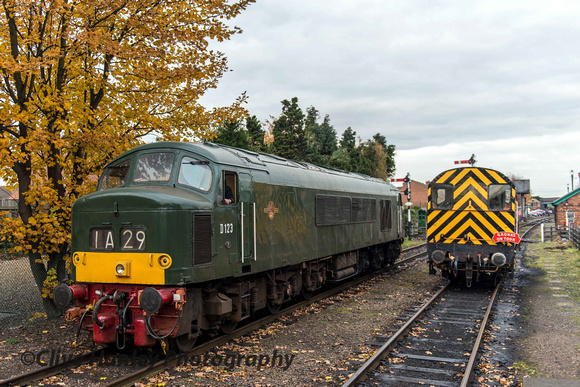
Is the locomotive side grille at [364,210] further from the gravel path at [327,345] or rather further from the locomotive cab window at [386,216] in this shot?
the gravel path at [327,345]

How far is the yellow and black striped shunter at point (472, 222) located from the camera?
13523mm

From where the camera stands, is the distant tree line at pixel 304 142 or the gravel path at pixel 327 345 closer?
the gravel path at pixel 327 345

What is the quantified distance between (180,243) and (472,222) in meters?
9.23

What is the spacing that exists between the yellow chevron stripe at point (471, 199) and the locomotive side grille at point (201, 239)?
340 inches

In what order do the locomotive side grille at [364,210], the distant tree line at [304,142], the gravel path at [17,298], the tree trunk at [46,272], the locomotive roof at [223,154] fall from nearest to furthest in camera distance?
the locomotive roof at [223,154]
the tree trunk at [46,272]
the gravel path at [17,298]
the locomotive side grille at [364,210]
the distant tree line at [304,142]

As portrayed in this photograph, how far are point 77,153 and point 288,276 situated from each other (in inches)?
202

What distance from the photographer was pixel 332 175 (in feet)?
45.9

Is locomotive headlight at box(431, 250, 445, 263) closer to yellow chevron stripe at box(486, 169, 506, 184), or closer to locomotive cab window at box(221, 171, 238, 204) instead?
yellow chevron stripe at box(486, 169, 506, 184)

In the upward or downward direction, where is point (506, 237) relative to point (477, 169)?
downward

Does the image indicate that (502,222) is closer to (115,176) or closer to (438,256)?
(438,256)

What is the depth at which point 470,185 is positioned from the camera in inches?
558

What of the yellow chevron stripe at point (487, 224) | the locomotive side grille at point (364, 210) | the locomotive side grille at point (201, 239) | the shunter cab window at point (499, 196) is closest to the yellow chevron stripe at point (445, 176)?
the shunter cab window at point (499, 196)

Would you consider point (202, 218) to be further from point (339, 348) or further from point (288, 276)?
point (288, 276)

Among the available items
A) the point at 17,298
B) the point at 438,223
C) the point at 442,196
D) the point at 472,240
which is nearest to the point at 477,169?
the point at 442,196
